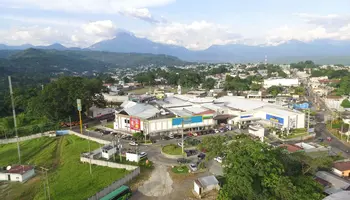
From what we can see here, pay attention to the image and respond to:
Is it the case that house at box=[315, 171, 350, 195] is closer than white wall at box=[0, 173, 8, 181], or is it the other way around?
house at box=[315, 171, 350, 195]

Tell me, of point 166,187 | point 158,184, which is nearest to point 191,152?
point 158,184

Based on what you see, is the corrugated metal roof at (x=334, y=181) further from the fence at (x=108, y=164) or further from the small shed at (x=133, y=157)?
the small shed at (x=133, y=157)

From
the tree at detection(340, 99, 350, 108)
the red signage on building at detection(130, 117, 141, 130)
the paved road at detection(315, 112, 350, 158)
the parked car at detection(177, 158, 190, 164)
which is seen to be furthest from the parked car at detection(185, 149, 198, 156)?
the tree at detection(340, 99, 350, 108)

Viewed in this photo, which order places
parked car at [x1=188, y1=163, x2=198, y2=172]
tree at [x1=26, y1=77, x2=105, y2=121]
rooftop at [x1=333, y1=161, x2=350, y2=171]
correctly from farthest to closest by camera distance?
tree at [x1=26, y1=77, x2=105, y2=121] < parked car at [x1=188, y1=163, x2=198, y2=172] < rooftop at [x1=333, y1=161, x2=350, y2=171]

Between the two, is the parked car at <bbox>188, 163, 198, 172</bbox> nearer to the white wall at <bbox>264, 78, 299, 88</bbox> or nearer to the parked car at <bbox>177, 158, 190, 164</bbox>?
A: the parked car at <bbox>177, 158, 190, 164</bbox>

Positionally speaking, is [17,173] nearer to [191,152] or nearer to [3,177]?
[3,177]

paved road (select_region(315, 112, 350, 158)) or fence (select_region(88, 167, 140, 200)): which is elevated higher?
fence (select_region(88, 167, 140, 200))

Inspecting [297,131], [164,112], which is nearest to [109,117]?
[164,112]

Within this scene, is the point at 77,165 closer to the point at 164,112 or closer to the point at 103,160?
the point at 103,160
